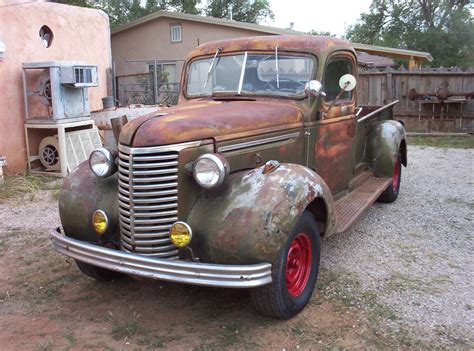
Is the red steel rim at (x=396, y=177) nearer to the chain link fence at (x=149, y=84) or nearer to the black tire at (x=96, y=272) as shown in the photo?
the black tire at (x=96, y=272)

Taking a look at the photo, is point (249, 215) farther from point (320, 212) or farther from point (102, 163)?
point (102, 163)

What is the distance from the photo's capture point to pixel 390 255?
459 cm

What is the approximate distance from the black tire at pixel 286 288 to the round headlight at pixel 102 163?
1343 mm

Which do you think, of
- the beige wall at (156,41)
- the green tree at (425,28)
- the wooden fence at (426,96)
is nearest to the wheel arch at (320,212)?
the wooden fence at (426,96)

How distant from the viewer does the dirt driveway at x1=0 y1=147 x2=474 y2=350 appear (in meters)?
3.21

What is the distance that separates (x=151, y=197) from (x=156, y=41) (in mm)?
15267

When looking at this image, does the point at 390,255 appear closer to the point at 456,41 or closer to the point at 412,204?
the point at 412,204

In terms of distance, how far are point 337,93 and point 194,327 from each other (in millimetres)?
2638

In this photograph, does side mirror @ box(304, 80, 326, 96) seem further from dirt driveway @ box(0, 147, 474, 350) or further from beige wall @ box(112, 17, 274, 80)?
beige wall @ box(112, 17, 274, 80)

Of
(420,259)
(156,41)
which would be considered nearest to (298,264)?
(420,259)

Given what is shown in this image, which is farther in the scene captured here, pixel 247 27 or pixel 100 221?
pixel 247 27

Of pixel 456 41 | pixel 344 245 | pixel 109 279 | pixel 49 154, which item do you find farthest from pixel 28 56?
pixel 456 41

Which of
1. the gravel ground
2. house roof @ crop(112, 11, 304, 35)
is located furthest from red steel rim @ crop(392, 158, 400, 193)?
house roof @ crop(112, 11, 304, 35)

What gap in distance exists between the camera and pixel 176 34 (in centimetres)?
1716
